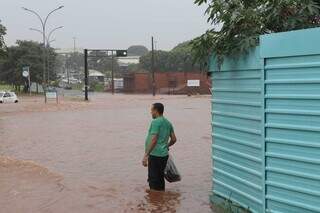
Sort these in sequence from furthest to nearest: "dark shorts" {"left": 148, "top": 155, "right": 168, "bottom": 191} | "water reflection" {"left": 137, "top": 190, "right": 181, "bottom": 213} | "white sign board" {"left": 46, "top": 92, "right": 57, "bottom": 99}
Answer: "white sign board" {"left": 46, "top": 92, "right": 57, "bottom": 99} → "dark shorts" {"left": 148, "top": 155, "right": 168, "bottom": 191} → "water reflection" {"left": 137, "top": 190, "right": 181, "bottom": 213}

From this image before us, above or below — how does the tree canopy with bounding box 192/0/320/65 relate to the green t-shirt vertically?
above

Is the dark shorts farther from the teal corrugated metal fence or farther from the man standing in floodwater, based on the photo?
the teal corrugated metal fence

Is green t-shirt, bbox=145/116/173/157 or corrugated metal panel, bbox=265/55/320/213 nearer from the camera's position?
corrugated metal panel, bbox=265/55/320/213

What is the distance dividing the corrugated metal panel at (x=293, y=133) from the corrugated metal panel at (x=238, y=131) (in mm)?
317

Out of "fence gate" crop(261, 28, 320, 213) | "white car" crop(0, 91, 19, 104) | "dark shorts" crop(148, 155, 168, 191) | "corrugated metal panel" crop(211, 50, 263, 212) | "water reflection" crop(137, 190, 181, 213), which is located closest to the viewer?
"fence gate" crop(261, 28, 320, 213)

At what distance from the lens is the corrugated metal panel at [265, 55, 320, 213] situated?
5.41 m

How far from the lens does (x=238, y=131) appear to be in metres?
7.15

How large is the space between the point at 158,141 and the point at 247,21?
302 centimetres

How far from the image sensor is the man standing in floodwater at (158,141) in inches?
368

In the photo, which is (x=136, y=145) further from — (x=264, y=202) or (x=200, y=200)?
(x=264, y=202)

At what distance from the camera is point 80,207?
9211 millimetres

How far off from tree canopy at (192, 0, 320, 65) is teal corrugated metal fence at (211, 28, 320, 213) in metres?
0.22

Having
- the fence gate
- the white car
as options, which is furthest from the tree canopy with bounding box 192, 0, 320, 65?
the white car

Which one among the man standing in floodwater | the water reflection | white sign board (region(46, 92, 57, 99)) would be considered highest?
the man standing in floodwater
